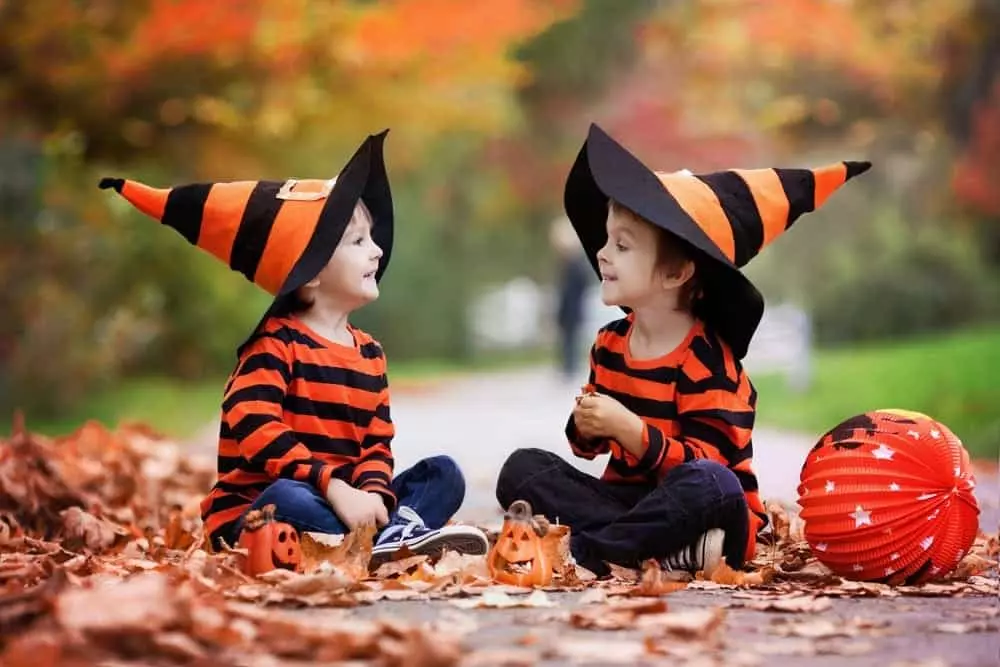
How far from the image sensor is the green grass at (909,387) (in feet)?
24.5

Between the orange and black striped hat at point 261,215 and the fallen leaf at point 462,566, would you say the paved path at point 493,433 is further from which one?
the orange and black striped hat at point 261,215

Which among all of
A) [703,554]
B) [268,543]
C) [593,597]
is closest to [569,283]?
[703,554]

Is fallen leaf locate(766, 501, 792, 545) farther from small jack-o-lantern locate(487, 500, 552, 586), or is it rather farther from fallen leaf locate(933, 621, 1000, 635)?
fallen leaf locate(933, 621, 1000, 635)

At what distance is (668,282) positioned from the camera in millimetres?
3262

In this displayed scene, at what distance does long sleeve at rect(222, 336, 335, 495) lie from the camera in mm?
3166

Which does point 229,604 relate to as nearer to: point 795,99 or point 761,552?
point 761,552

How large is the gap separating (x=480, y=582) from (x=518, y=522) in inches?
7.2

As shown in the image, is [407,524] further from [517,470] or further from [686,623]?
[686,623]

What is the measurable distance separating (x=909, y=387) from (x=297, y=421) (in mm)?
5428

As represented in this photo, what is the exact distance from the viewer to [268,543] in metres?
3.01

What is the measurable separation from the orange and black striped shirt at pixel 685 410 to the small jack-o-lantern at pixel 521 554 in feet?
1.03

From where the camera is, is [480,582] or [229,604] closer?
[229,604]

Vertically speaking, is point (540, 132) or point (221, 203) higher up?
point (540, 132)

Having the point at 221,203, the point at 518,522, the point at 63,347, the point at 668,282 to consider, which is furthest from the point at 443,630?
the point at 63,347
